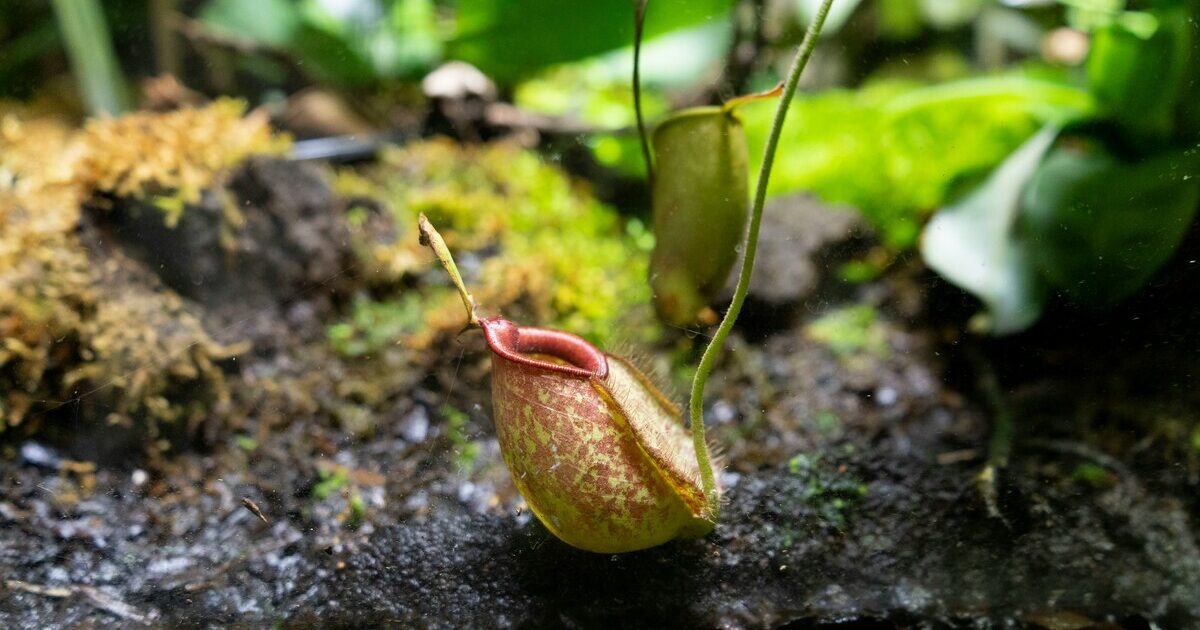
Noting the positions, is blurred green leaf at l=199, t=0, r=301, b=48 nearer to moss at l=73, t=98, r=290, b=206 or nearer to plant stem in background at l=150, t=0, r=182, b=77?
plant stem in background at l=150, t=0, r=182, b=77

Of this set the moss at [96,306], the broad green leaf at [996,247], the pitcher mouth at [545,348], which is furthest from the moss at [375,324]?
the broad green leaf at [996,247]

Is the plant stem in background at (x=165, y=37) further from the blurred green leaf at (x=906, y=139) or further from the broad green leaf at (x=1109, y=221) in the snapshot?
the broad green leaf at (x=1109, y=221)


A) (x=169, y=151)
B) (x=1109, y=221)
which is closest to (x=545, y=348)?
(x=1109, y=221)

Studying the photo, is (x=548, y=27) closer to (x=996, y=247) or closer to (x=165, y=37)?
(x=996, y=247)

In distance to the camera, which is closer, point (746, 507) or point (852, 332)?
point (746, 507)

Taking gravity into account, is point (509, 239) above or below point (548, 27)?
below
